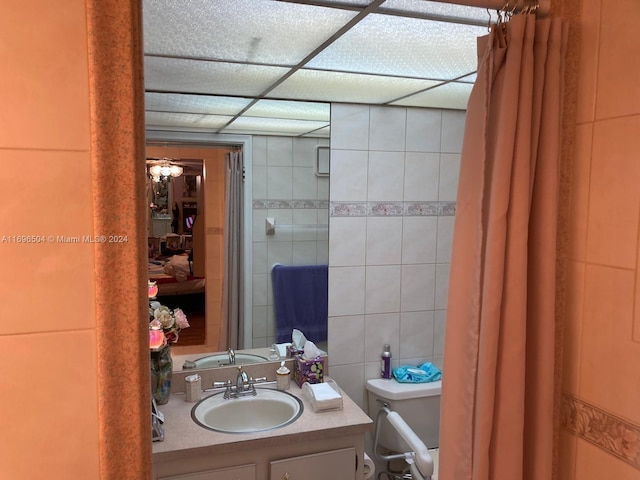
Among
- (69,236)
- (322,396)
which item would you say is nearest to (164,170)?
(322,396)

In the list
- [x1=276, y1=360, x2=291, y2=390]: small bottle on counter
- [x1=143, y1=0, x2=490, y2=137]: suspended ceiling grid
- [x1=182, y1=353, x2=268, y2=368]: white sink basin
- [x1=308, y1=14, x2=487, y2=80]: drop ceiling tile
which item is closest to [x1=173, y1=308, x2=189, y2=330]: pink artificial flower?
[x1=182, y1=353, x2=268, y2=368]: white sink basin

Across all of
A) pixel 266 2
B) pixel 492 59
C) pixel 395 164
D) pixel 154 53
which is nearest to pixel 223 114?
pixel 154 53

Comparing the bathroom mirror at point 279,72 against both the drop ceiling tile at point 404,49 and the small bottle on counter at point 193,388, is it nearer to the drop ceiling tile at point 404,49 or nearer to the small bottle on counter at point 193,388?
the drop ceiling tile at point 404,49

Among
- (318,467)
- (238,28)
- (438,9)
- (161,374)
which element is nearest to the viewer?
(438,9)

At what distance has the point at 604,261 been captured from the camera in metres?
0.90

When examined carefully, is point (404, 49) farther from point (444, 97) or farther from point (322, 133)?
point (322, 133)

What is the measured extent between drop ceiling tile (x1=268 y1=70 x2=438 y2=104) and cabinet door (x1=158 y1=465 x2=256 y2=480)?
1417 millimetres

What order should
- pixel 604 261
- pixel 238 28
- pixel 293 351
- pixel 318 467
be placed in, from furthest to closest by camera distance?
pixel 293 351
pixel 318 467
pixel 238 28
pixel 604 261

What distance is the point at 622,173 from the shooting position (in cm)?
85

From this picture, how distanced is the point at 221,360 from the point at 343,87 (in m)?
1.32

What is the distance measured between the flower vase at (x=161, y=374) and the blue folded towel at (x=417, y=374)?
43.7 inches

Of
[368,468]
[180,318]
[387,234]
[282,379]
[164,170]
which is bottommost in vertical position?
[368,468]

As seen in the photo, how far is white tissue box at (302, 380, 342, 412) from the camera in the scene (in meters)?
1.90

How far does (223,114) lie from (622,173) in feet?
5.47
